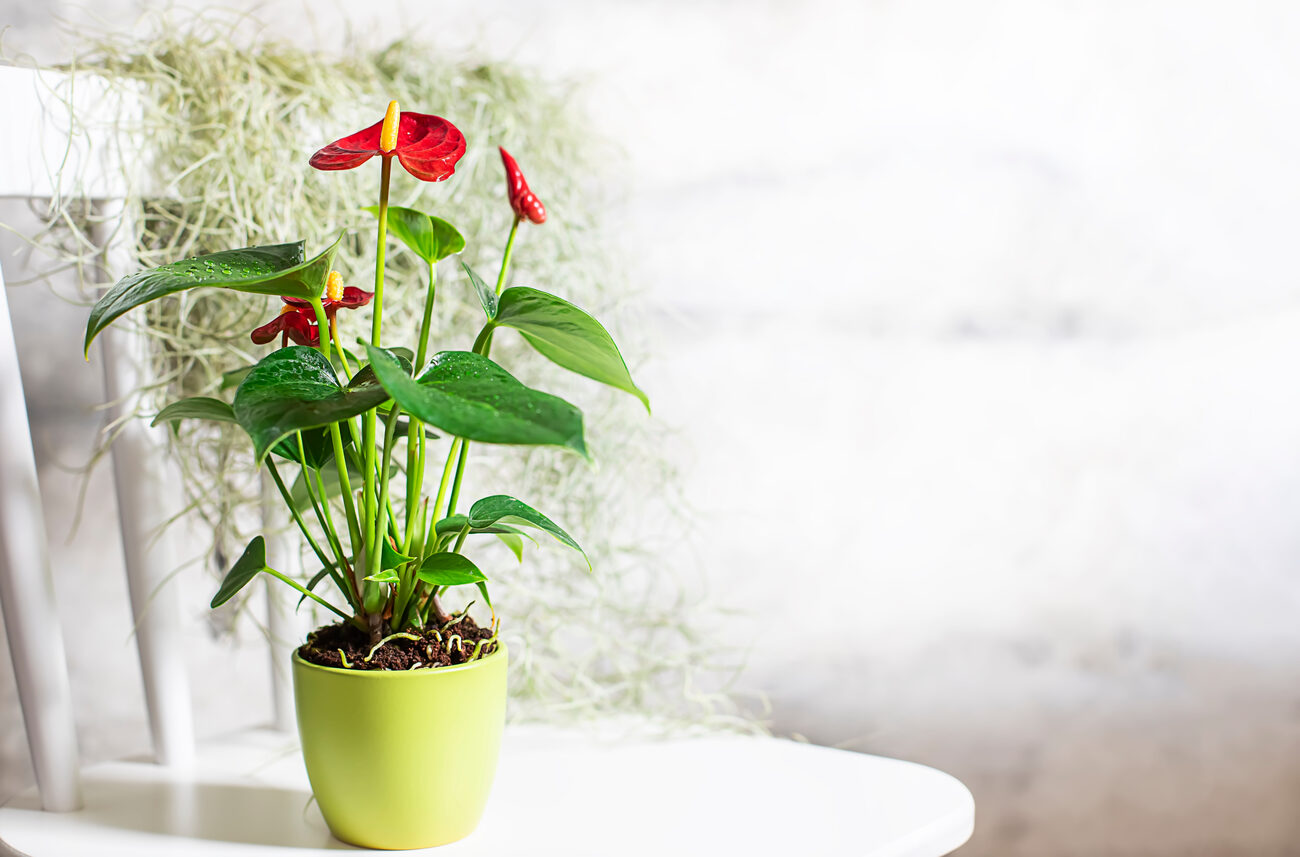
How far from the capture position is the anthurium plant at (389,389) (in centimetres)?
42

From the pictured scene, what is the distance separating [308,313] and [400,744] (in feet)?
0.78

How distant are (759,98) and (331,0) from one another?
0.44m

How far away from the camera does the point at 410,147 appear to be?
0.50m

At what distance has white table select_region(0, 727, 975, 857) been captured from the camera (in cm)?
59

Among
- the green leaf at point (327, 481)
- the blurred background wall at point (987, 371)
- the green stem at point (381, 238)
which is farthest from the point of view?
the blurred background wall at point (987, 371)

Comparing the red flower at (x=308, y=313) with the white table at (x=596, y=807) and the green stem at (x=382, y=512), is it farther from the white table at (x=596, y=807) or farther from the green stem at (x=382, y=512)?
the white table at (x=596, y=807)

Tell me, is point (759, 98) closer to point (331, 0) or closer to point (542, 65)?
point (542, 65)

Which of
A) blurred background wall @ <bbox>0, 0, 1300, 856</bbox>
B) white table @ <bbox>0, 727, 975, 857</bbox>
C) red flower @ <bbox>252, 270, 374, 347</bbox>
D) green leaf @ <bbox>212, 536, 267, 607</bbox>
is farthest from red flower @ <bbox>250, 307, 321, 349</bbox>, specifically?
blurred background wall @ <bbox>0, 0, 1300, 856</bbox>

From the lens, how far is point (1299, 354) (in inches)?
40.6

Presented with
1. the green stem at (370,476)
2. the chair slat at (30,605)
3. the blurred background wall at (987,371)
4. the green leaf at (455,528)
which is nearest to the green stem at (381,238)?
the green stem at (370,476)

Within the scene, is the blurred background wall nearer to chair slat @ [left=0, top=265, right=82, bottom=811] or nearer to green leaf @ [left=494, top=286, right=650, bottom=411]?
chair slat @ [left=0, top=265, right=82, bottom=811]

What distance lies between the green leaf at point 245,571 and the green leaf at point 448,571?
9cm

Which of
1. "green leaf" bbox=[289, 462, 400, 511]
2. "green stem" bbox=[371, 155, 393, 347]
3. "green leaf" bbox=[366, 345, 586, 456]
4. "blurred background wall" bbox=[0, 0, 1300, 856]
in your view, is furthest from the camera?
"blurred background wall" bbox=[0, 0, 1300, 856]

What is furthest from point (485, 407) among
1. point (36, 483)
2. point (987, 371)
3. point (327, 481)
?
point (987, 371)
